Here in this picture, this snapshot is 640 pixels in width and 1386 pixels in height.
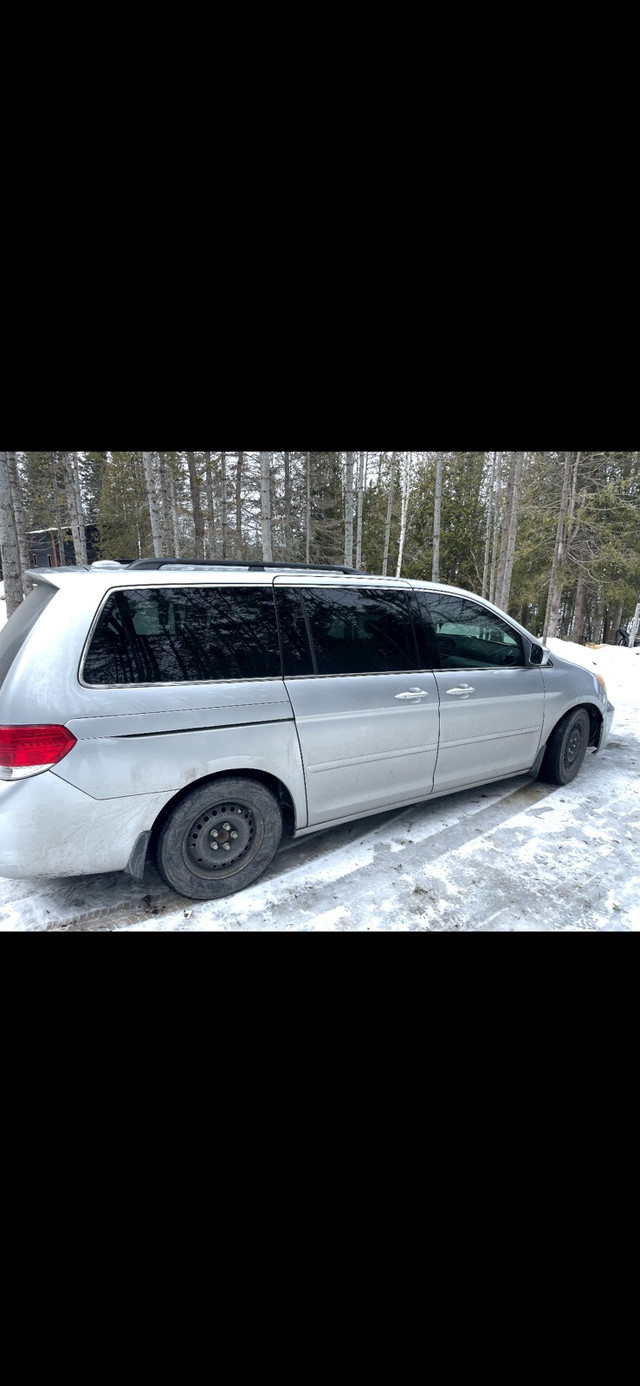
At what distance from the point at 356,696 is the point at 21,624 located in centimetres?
187

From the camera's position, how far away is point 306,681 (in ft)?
9.83

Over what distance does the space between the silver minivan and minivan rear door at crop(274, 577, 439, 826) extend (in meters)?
0.01

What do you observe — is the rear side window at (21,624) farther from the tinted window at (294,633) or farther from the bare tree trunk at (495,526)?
the bare tree trunk at (495,526)

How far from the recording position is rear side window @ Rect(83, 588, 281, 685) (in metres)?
2.45

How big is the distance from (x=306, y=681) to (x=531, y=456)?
2166 cm

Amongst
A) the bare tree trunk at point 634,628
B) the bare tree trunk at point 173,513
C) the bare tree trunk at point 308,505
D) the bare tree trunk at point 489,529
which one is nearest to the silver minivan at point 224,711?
the bare tree trunk at point 634,628

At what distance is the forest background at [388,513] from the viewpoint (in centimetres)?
1614

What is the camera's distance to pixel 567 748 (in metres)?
4.44

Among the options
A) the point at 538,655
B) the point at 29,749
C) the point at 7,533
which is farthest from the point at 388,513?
the point at 29,749

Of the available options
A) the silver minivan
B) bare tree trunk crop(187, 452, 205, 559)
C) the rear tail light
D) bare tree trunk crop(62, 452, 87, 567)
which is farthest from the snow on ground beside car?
bare tree trunk crop(187, 452, 205, 559)

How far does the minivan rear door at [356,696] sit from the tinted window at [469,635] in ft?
0.85

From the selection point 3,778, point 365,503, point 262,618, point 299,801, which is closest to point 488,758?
point 299,801

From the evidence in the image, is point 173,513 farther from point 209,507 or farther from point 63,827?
point 63,827

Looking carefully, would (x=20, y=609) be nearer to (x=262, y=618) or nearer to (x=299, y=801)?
(x=262, y=618)
